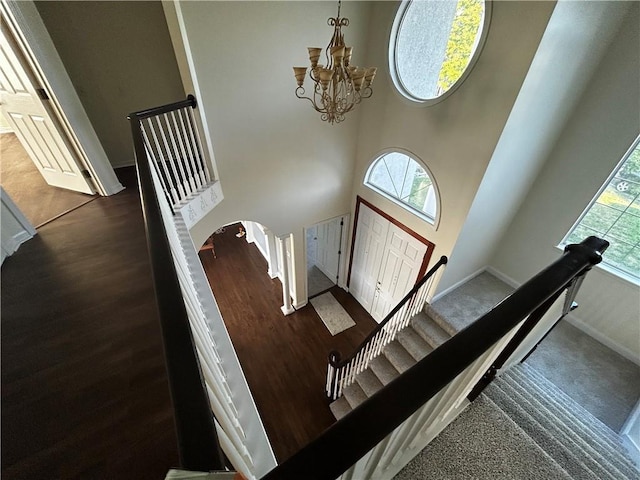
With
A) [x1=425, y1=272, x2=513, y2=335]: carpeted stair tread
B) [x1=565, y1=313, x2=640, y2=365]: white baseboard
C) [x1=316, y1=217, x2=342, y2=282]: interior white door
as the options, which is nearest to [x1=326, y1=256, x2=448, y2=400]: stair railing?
[x1=425, y1=272, x2=513, y2=335]: carpeted stair tread

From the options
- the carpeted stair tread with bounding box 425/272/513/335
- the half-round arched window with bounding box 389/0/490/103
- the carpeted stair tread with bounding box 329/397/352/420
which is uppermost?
the half-round arched window with bounding box 389/0/490/103

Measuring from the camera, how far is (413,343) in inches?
147

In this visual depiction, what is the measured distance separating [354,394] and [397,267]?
2.02 metres

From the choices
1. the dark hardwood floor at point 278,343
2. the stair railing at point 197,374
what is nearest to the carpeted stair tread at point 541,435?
the stair railing at point 197,374

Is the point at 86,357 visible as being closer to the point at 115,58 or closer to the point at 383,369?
the point at 383,369

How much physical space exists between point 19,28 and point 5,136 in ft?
9.16

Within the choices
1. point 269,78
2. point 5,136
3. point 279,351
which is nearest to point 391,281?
point 279,351

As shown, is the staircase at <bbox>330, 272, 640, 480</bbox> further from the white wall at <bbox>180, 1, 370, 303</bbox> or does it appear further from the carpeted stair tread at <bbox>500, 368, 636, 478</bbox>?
the white wall at <bbox>180, 1, 370, 303</bbox>

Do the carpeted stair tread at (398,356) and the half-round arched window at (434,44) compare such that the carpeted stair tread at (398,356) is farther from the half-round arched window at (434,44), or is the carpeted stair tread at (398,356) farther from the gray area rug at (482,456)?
the half-round arched window at (434,44)

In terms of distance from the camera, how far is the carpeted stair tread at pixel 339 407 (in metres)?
3.77

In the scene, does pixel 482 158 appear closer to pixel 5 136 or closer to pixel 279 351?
pixel 279 351

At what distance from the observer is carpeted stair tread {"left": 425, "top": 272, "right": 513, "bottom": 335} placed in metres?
3.70

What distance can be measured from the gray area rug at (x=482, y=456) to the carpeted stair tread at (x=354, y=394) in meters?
2.76

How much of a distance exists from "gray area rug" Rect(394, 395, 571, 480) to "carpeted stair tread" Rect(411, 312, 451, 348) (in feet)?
8.10
